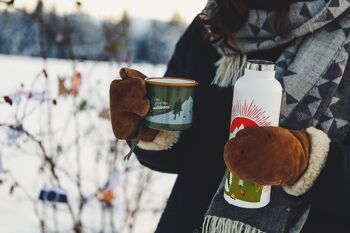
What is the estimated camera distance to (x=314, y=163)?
816 mm

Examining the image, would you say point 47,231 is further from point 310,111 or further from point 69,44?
point 310,111

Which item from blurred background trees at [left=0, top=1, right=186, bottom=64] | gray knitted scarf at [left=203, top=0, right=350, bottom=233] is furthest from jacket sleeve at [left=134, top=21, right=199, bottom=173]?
blurred background trees at [left=0, top=1, right=186, bottom=64]

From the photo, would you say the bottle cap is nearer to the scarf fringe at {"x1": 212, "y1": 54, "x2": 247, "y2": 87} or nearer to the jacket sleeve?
the scarf fringe at {"x1": 212, "y1": 54, "x2": 247, "y2": 87}

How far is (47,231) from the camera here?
2.48 m

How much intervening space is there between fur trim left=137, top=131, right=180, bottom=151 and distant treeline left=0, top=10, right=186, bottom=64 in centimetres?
113

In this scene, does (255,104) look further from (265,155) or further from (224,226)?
(224,226)

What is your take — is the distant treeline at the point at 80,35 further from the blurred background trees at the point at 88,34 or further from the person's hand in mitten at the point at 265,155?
the person's hand in mitten at the point at 265,155

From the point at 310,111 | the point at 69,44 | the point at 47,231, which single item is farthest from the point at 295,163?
the point at 47,231

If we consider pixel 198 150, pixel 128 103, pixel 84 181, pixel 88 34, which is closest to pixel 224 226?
pixel 198 150

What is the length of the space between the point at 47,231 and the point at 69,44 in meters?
1.18

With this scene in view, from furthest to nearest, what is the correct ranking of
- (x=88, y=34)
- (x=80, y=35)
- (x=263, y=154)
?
(x=88, y=34) → (x=80, y=35) → (x=263, y=154)

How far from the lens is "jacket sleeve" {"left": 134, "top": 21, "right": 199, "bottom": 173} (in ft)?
3.69

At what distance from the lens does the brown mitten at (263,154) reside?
73 centimetres

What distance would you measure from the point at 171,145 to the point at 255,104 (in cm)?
39
